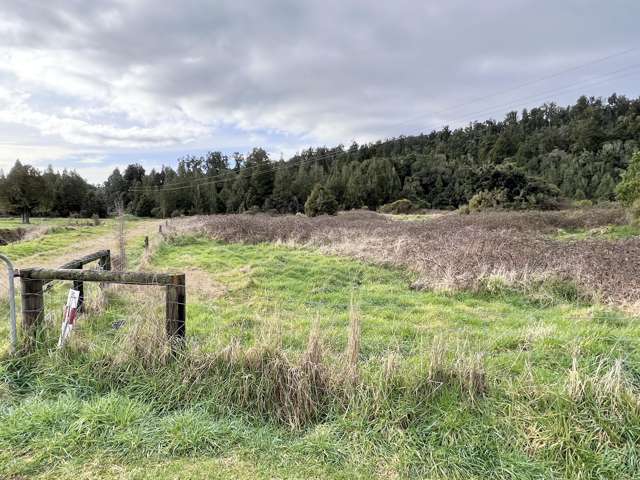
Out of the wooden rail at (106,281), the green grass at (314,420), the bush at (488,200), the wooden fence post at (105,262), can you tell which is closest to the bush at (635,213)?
the bush at (488,200)

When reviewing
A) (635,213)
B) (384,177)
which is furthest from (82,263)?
(384,177)

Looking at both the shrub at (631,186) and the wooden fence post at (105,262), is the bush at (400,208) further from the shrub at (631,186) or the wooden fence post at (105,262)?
the wooden fence post at (105,262)

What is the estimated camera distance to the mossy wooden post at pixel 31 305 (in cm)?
386

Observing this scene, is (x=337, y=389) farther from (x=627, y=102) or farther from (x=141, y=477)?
(x=627, y=102)

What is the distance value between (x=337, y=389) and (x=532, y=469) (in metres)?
1.51

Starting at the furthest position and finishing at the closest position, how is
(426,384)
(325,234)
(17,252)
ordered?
(325,234) < (17,252) < (426,384)

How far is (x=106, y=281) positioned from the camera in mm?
3904

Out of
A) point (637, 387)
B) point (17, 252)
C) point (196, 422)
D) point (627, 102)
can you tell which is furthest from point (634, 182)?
A: point (627, 102)

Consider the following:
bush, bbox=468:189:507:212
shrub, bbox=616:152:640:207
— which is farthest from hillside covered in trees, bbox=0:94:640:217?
shrub, bbox=616:152:640:207

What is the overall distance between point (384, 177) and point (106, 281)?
6248 cm

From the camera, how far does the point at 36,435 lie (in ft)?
8.92

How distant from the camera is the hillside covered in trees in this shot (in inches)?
2267

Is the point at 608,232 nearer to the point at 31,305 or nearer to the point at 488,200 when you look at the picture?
the point at 488,200

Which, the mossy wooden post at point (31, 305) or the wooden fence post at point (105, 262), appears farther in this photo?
the wooden fence post at point (105, 262)
